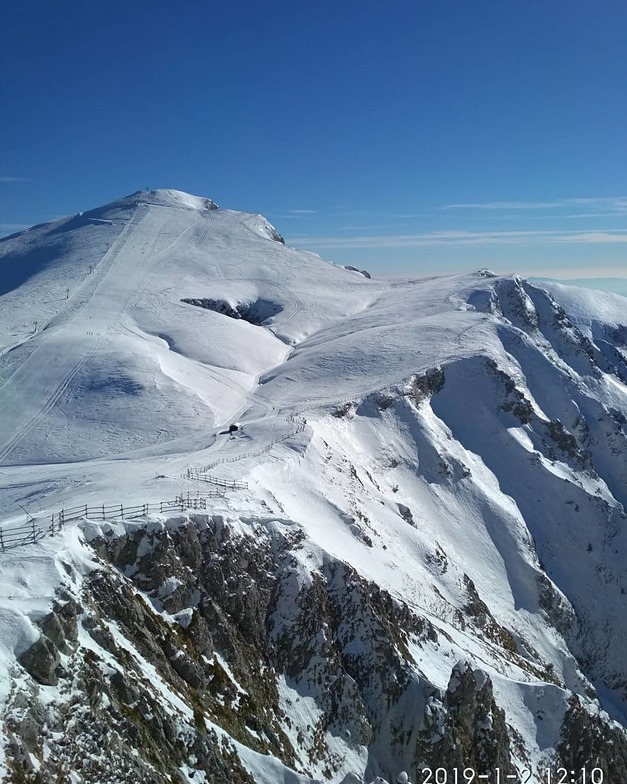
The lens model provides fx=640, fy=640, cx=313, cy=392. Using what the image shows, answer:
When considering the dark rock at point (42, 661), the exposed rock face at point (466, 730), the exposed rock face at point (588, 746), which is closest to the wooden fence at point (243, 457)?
the exposed rock face at point (466, 730)

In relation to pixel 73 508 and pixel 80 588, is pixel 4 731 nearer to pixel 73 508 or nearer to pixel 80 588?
pixel 80 588

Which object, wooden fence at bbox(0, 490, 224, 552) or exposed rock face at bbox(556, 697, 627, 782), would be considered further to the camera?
exposed rock face at bbox(556, 697, 627, 782)

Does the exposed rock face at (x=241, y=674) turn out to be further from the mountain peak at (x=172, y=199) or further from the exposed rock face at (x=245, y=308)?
the mountain peak at (x=172, y=199)

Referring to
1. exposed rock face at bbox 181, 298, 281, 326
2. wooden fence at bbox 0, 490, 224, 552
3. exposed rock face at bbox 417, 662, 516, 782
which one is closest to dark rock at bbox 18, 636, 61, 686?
wooden fence at bbox 0, 490, 224, 552

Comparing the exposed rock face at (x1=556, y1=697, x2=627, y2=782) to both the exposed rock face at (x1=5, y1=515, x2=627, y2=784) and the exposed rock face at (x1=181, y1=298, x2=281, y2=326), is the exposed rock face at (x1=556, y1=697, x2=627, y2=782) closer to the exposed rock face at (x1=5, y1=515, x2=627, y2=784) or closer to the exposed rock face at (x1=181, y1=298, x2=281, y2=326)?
the exposed rock face at (x1=5, y1=515, x2=627, y2=784)

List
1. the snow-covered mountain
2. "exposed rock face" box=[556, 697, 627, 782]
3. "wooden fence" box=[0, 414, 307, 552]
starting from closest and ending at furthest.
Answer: the snow-covered mountain < "wooden fence" box=[0, 414, 307, 552] < "exposed rock face" box=[556, 697, 627, 782]

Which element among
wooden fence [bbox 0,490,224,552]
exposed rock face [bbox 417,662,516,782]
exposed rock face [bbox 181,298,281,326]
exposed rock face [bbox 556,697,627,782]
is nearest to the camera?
wooden fence [bbox 0,490,224,552]

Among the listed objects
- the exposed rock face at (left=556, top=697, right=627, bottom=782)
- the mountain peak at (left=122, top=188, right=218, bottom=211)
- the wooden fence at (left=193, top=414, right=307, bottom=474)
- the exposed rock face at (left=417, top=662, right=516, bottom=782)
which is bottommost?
the exposed rock face at (left=556, top=697, right=627, bottom=782)
